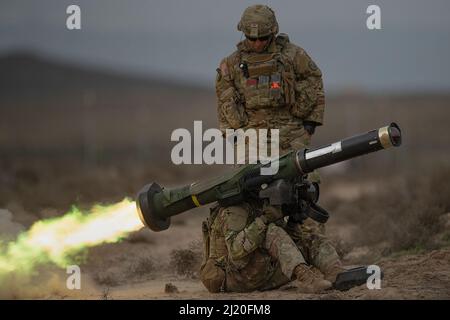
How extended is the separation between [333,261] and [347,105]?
8173 cm

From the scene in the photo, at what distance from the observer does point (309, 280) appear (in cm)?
1291

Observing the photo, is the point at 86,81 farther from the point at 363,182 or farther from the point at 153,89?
the point at 363,182

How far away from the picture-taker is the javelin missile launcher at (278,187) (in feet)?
42.0

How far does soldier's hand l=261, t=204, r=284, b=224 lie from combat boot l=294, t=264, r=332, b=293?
27.5 inches

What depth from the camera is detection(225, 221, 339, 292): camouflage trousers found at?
13258mm

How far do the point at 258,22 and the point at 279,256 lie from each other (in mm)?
2633

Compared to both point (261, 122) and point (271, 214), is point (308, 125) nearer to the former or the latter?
point (261, 122)

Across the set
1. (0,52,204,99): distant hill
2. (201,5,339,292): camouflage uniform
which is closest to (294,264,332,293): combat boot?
(201,5,339,292): camouflage uniform

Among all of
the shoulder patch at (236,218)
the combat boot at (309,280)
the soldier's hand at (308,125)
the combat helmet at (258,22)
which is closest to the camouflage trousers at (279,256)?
the combat boot at (309,280)

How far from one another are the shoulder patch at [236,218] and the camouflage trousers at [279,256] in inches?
12.6

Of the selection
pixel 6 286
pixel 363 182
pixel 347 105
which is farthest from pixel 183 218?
pixel 347 105

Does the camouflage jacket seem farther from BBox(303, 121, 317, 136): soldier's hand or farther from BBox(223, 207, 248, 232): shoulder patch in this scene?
BBox(223, 207, 248, 232): shoulder patch

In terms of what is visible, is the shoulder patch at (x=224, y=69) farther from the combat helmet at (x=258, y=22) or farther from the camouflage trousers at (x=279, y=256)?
the camouflage trousers at (x=279, y=256)

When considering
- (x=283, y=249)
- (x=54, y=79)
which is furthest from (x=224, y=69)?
(x=54, y=79)
